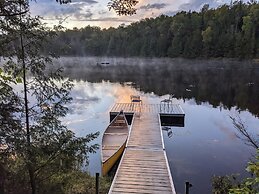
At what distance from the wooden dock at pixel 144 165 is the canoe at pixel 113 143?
0.45m

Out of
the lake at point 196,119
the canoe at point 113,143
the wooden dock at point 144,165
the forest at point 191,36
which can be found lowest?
the lake at point 196,119

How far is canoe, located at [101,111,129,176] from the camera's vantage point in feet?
34.1

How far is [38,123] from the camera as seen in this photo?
560cm

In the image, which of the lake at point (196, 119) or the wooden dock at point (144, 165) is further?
the lake at point (196, 119)

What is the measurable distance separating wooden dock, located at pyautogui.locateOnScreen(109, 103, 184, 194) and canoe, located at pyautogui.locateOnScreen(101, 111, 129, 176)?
0.45 metres

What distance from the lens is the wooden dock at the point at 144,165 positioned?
7363 millimetres

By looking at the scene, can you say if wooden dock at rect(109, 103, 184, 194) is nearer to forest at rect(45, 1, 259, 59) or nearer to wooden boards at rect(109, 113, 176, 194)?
wooden boards at rect(109, 113, 176, 194)

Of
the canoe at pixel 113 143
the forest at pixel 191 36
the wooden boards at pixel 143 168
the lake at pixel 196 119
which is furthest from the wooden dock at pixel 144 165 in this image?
the forest at pixel 191 36

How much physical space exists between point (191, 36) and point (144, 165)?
226 ft

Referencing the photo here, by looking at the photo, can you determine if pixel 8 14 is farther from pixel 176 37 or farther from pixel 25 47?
pixel 176 37

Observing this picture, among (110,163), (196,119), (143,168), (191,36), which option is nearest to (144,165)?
(143,168)

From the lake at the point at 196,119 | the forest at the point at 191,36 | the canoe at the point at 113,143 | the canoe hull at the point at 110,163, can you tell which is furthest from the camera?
the forest at the point at 191,36

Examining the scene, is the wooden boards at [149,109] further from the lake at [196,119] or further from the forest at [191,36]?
the forest at [191,36]

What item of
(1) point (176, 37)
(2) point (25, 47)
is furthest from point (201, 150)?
(1) point (176, 37)
